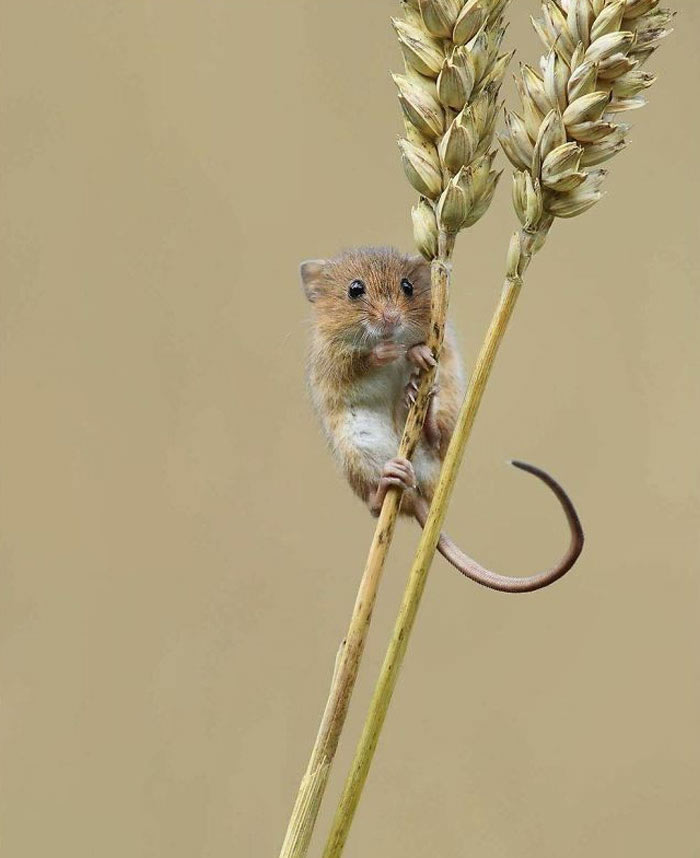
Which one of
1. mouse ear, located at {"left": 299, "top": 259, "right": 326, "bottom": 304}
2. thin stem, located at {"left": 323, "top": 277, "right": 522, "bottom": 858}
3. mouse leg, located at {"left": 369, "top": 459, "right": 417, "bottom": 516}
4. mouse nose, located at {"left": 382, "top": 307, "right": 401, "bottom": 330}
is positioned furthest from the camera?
mouse ear, located at {"left": 299, "top": 259, "right": 326, "bottom": 304}

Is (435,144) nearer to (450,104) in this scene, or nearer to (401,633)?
(450,104)

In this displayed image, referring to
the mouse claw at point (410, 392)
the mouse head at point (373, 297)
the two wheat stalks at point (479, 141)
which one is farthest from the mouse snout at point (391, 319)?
the two wheat stalks at point (479, 141)

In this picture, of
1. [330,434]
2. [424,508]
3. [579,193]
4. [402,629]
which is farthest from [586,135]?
[330,434]

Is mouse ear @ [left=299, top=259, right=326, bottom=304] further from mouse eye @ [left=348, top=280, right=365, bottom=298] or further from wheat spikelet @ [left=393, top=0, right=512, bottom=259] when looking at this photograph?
wheat spikelet @ [left=393, top=0, right=512, bottom=259]

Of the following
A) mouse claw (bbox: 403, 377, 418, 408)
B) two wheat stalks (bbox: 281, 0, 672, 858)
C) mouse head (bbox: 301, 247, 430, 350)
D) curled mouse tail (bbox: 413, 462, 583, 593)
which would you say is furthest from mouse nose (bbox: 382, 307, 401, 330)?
two wheat stalks (bbox: 281, 0, 672, 858)

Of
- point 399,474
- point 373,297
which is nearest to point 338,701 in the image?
point 399,474

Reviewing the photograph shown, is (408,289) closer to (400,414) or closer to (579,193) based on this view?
(400,414)

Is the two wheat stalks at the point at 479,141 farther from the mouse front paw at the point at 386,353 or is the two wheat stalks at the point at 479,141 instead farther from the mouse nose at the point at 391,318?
the mouse nose at the point at 391,318
